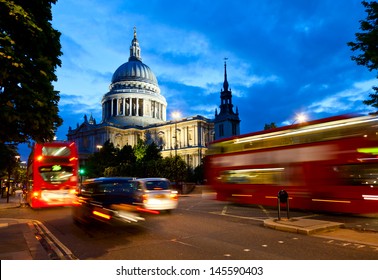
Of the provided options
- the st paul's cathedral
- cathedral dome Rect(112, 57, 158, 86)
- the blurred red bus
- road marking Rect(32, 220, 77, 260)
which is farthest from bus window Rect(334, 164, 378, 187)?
cathedral dome Rect(112, 57, 158, 86)

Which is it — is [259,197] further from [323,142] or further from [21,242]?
[21,242]

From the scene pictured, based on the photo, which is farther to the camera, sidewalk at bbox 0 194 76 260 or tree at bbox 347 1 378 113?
tree at bbox 347 1 378 113

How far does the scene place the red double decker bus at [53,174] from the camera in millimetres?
19141

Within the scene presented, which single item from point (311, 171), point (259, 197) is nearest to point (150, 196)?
point (259, 197)

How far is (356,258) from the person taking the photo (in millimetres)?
7191

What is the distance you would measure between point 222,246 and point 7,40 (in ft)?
29.6

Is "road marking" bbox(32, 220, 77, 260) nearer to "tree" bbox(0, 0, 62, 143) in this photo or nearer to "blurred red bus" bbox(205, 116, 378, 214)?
"tree" bbox(0, 0, 62, 143)

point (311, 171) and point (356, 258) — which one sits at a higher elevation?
point (311, 171)

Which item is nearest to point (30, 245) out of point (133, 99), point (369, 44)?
point (369, 44)

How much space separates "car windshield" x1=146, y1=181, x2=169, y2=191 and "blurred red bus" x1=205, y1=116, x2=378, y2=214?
5233 mm

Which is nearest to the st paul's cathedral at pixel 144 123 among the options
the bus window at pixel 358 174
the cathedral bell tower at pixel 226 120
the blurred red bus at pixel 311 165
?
the cathedral bell tower at pixel 226 120

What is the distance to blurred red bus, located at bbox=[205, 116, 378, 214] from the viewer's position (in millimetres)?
12727

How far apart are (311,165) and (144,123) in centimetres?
11341

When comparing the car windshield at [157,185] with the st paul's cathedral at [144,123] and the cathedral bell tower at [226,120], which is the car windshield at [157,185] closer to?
the st paul's cathedral at [144,123]
